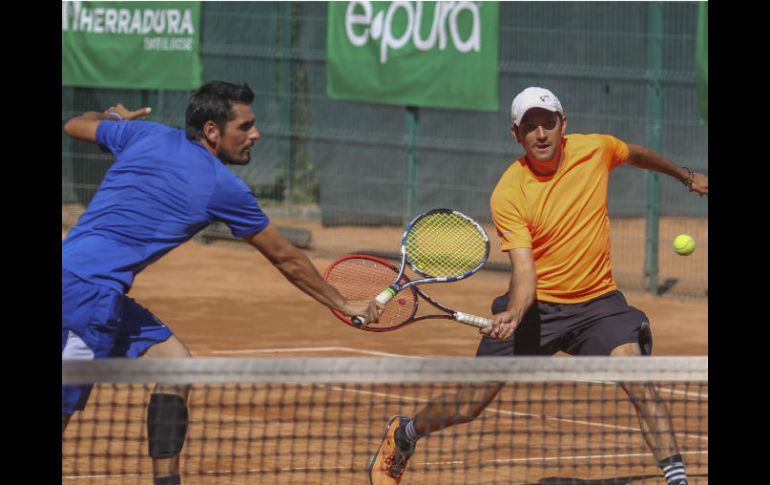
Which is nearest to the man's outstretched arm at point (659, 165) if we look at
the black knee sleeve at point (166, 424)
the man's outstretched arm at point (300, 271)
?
the man's outstretched arm at point (300, 271)

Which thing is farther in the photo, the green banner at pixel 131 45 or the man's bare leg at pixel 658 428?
the green banner at pixel 131 45

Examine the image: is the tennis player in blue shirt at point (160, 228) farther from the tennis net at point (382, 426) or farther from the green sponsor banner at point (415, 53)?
the green sponsor banner at point (415, 53)

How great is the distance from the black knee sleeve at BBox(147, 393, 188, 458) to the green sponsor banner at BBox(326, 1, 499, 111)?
26.6 ft

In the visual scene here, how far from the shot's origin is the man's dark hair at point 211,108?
212 inches

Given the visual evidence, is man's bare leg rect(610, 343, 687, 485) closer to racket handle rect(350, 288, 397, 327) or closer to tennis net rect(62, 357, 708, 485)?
tennis net rect(62, 357, 708, 485)

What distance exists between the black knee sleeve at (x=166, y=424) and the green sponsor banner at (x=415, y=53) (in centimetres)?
811

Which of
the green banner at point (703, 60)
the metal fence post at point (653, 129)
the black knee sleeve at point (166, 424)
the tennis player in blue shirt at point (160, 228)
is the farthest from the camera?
the metal fence post at point (653, 129)

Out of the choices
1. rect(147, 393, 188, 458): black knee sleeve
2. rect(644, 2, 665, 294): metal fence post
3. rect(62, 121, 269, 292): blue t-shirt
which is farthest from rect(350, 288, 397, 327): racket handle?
rect(644, 2, 665, 294): metal fence post

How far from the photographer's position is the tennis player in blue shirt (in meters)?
5.22

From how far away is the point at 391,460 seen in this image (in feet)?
20.2
